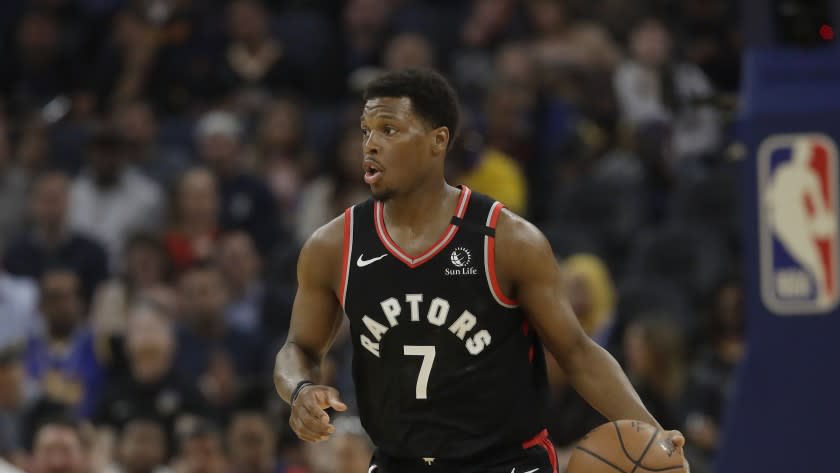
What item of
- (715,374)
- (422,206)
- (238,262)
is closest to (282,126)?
(238,262)

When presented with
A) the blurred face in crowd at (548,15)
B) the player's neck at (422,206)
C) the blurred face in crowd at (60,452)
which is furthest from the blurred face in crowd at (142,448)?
the blurred face in crowd at (548,15)

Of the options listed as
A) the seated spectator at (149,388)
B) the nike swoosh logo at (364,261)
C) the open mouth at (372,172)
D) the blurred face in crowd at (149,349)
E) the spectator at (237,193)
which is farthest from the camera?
the spectator at (237,193)

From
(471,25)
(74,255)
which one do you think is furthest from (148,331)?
(471,25)

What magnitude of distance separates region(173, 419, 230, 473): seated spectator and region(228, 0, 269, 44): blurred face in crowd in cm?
509

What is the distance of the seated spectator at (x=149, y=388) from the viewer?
8969 millimetres

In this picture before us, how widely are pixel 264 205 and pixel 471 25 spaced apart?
259cm

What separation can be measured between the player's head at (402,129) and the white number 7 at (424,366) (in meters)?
0.49

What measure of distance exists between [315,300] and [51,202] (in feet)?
22.2

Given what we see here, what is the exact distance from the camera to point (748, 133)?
664 cm

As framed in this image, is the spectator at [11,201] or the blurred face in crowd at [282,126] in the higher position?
the blurred face in crowd at [282,126]

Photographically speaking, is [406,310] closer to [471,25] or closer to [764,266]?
[764,266]

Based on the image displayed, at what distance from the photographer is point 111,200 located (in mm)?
11336

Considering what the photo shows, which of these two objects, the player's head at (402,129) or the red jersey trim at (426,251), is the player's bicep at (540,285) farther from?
the player's head at (402,129)

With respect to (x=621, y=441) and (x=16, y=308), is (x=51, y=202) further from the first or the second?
(x=621, y=441)
